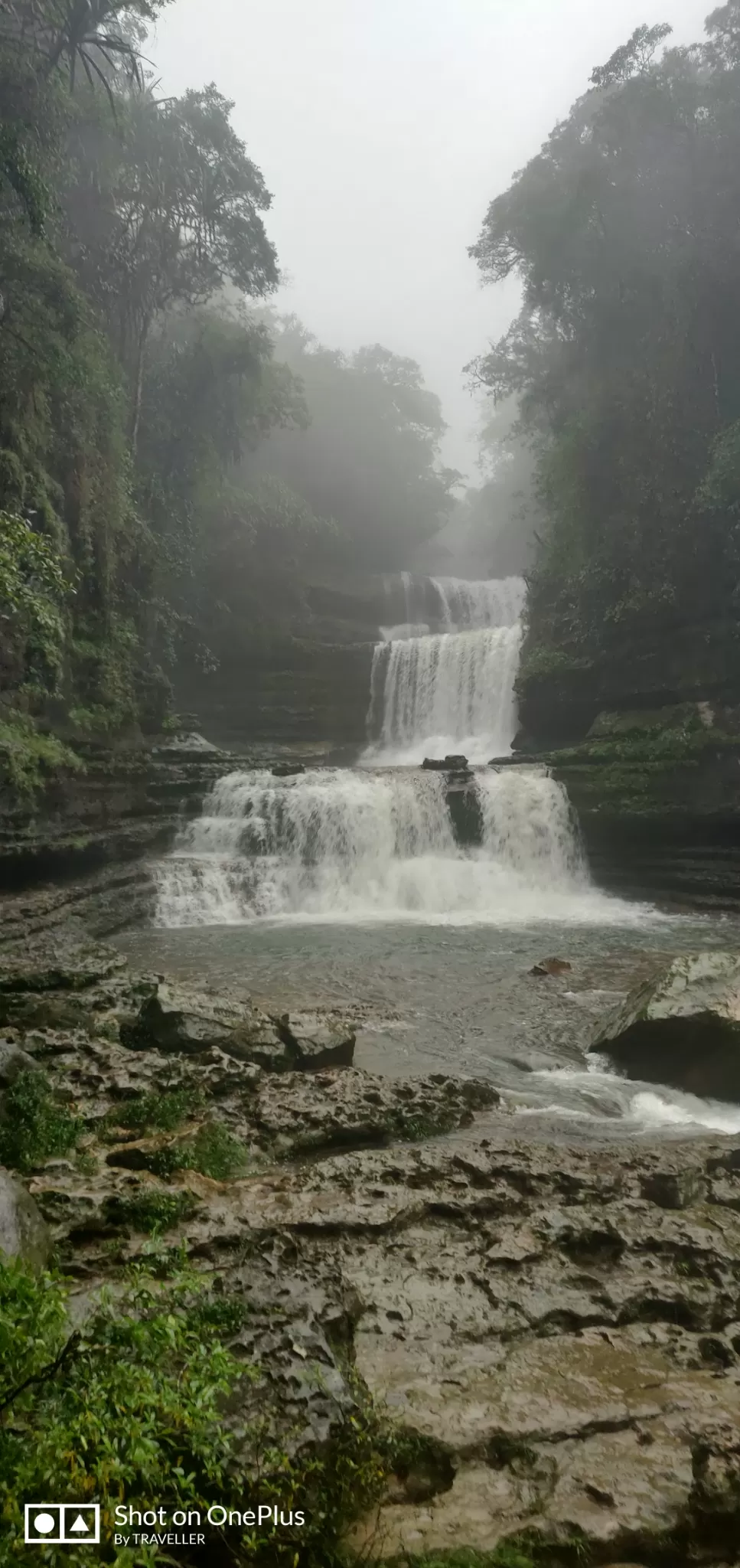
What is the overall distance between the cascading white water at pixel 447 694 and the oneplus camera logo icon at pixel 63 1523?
22.7m

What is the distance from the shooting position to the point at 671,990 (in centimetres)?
753

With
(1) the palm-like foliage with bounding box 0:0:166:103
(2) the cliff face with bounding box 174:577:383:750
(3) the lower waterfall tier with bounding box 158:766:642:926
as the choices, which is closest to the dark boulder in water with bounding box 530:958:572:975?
(3) the lower waterfall tier with bounding box 158:766:642:926

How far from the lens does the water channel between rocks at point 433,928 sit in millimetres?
7195

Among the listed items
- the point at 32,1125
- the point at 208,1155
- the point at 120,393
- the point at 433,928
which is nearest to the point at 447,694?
the point at 120,393

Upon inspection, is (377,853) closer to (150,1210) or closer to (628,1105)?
(628,1105)

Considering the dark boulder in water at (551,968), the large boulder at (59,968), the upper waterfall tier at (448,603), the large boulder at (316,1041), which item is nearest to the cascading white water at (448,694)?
the upper waterfall tier at (448,603)

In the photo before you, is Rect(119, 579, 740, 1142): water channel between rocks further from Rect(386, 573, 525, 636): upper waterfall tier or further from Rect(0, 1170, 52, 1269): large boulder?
Rect(386, 573, 525, 636): upper waterfall tier

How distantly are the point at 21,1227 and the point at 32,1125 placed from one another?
5.73 feet

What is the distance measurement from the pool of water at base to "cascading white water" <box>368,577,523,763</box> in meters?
11.2

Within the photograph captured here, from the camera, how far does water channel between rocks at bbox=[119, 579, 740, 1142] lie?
7.20 metres

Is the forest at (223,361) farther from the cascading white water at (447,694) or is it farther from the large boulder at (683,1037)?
the large boulder at (683,1037)

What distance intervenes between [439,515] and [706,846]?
110 feet

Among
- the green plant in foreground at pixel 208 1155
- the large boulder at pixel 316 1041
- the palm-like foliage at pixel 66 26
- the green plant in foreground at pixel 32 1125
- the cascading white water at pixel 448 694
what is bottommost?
the large boulder at pixel 316 1041

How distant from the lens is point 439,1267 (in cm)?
368
